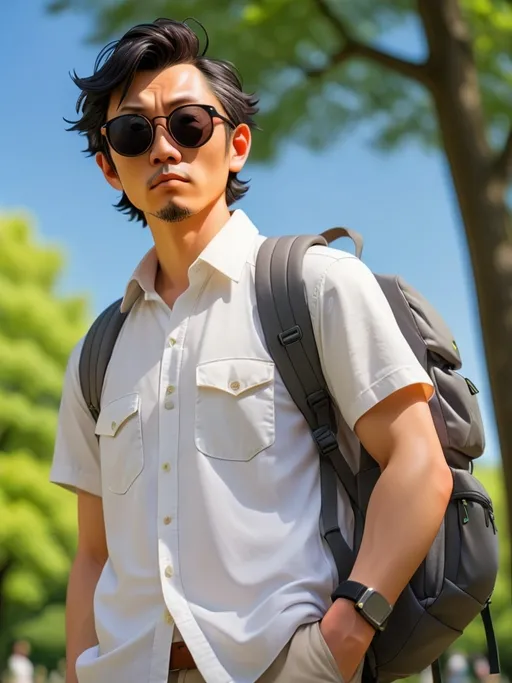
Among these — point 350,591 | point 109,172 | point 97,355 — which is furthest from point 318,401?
point 109,172

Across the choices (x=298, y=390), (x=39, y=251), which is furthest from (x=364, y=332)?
(x=39, y=251)

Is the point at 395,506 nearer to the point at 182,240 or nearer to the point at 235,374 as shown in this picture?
the point at 235,374

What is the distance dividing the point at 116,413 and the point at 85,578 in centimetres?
45

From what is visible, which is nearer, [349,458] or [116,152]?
[349,458]

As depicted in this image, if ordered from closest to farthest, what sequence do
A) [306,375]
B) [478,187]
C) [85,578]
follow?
[306,375] → [85,578] → [478,187]

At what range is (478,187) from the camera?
815 centimetres

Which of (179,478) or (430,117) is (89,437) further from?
(430,117)

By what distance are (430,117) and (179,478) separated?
36.7 feet

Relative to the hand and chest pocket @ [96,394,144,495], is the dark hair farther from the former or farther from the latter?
the hand

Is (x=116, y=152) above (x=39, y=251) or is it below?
below

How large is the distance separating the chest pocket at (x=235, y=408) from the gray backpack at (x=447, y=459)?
0.06 meters

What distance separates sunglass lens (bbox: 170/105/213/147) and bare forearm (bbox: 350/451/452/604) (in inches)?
33.8

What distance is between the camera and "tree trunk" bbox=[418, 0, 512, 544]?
7.46m

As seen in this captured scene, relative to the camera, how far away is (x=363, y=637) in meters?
1.98
